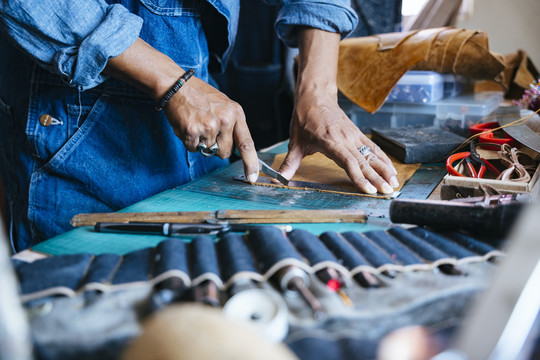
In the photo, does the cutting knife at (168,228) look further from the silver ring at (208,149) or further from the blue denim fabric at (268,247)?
the silver ring at (208,149)

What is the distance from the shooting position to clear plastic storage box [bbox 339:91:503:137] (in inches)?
73.5

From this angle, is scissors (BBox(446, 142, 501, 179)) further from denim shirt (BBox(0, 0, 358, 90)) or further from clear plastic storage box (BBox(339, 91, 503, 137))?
denim shirt (BBox(0, 0, 358, 90))

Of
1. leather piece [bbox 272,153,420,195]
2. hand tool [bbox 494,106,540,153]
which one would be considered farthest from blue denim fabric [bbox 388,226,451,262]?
hand tool [bbox 494,106,540,153]

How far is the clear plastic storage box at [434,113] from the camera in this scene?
1.87 m

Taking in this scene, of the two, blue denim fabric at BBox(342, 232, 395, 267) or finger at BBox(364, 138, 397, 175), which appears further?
finger at BBox(364, 138, 397, 175)

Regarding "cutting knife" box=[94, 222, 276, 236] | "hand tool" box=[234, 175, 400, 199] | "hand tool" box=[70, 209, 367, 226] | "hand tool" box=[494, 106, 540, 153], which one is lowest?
"hand tool" box=[234, 175, 400, 199]

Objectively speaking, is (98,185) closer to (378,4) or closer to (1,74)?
(1,74)

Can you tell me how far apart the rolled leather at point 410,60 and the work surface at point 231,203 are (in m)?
0.61

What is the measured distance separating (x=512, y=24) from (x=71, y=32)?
8.85 feet

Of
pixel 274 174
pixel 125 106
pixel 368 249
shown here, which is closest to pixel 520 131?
pixel 274 174

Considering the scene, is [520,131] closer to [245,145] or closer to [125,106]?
[245,145]

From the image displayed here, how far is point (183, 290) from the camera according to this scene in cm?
60

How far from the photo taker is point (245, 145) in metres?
1.19

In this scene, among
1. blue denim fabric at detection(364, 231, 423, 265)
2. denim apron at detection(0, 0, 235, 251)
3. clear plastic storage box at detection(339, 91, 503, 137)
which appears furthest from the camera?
clear plastic storage box at detection(339, 91, 503, 137)
